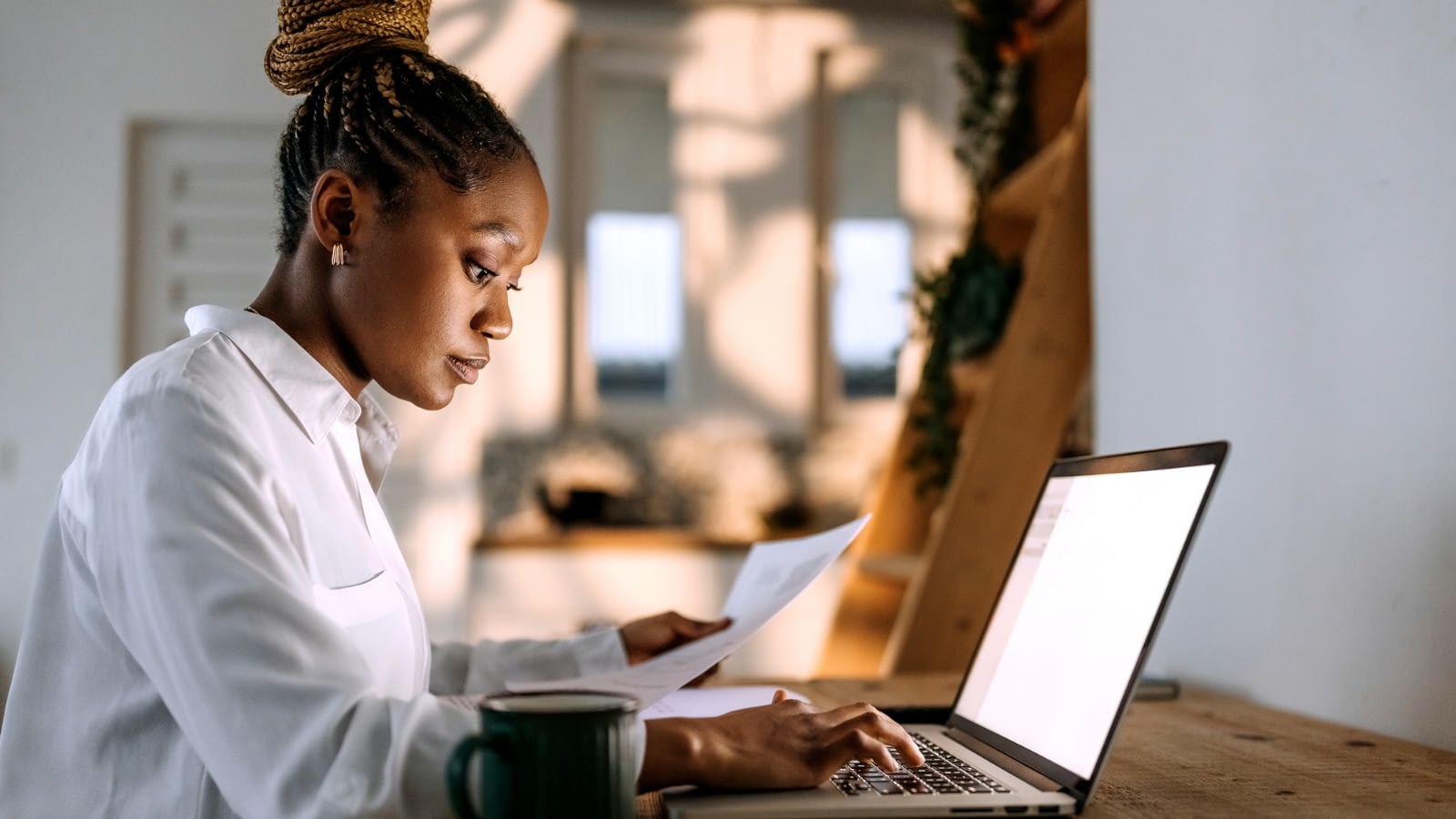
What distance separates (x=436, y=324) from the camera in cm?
104

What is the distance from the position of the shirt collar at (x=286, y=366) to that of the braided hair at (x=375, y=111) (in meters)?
0.11

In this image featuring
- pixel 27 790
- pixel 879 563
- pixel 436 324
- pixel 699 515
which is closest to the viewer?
pixel 27 790

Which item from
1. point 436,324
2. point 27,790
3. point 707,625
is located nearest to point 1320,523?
point 707,625

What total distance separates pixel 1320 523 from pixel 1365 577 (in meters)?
0.08

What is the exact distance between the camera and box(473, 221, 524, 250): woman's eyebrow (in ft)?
3.38

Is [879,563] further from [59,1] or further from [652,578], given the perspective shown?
[59,1]

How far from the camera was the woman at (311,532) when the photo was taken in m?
0.72

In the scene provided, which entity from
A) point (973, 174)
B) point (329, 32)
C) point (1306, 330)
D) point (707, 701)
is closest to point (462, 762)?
point (707, 701)

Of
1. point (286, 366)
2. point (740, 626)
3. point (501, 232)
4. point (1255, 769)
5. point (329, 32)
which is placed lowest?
point (1255, 769)

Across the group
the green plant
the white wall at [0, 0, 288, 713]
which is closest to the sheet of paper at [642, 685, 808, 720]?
the green plant

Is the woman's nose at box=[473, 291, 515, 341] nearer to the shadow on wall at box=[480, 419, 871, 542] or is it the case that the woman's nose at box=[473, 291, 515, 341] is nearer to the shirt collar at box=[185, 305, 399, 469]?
the shirt collar at box=[185, 305, 399, 469]

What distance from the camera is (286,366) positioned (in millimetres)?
980

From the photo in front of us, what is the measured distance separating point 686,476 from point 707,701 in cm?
315

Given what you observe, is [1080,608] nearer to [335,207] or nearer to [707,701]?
[707,701]
